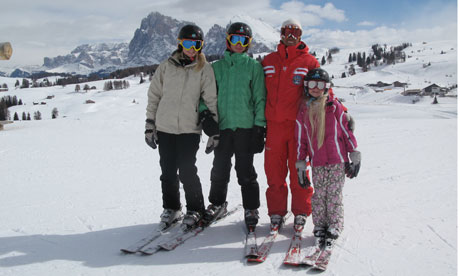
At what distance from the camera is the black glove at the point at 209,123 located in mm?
3271

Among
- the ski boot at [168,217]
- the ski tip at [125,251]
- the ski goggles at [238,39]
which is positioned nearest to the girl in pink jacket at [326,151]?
the ski goggles at [238,39]

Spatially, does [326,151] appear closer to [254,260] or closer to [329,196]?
[329,196]

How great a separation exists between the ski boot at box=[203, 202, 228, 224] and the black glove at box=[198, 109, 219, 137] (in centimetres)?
93

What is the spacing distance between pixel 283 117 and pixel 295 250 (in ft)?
3.93

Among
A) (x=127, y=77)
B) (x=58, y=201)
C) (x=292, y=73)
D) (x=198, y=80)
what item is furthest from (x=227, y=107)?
(x=127, y=77)

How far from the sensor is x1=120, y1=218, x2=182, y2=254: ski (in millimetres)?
3012

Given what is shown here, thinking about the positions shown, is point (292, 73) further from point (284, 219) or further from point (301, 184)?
point (284, 219)

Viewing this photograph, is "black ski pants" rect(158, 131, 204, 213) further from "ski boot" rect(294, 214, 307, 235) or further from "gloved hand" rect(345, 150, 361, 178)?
"gloved hand" rect(345, 150, 361, 178)

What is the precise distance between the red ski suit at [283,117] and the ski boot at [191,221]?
77cm

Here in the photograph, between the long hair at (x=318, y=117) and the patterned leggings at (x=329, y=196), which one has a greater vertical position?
the long hair at (x=318, y=117)

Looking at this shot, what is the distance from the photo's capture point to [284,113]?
322 centimetres

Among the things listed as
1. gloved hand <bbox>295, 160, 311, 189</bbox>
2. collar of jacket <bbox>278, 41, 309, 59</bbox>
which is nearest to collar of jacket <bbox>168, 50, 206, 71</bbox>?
collar of jacket <bbox>278, 41, 309, 59</bbox>

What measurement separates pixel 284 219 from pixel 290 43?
5.84ft

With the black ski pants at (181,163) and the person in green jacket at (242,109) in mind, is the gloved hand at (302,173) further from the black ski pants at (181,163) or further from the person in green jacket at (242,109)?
the black ski pants at (181,163)
